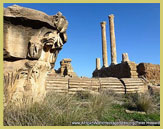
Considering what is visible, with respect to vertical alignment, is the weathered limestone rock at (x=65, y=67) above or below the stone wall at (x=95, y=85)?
above

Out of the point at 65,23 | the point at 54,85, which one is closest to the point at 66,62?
the point at 54,85

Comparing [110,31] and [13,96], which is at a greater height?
[110,31]

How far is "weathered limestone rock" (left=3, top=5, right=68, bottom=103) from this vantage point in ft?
8.82

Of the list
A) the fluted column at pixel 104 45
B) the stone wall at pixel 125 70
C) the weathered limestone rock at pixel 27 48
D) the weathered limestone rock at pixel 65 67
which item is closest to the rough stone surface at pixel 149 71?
the stone wall at pixel 125 70

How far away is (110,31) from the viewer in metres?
18.0

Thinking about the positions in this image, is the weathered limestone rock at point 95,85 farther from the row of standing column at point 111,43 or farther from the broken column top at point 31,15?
the row of standing column at point 111,43

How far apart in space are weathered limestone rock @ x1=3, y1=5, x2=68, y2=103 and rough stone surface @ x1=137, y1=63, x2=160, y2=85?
381 inches

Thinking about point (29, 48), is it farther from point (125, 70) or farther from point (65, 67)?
point (65, 67)

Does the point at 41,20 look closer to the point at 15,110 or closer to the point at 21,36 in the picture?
the point at 21,36

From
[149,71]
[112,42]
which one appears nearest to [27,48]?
[149,71]

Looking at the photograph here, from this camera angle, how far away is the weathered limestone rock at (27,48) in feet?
8.82

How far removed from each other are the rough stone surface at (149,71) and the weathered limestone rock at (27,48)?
9676 millimetres

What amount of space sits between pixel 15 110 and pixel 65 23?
74.2 inches

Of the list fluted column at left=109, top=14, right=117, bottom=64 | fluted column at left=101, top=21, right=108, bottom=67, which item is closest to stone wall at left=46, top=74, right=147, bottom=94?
fluted column at left=109, top=14, right=117, bottom=64
